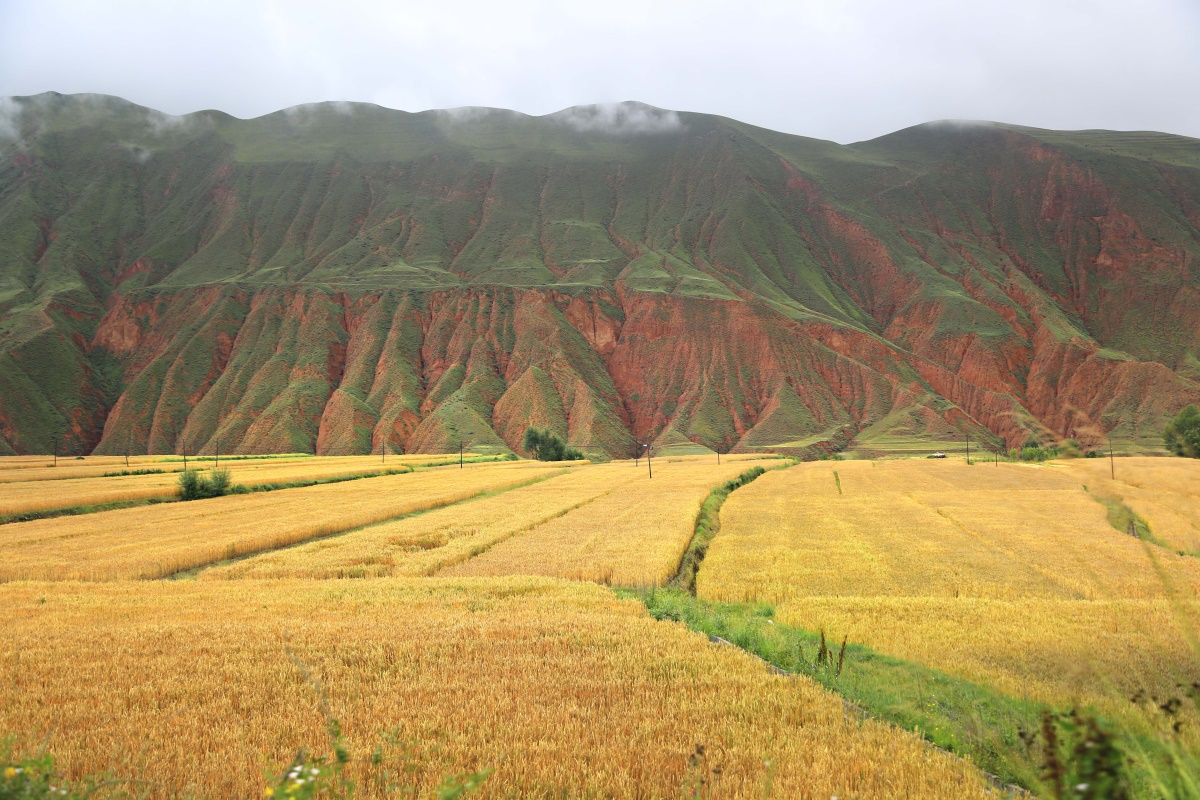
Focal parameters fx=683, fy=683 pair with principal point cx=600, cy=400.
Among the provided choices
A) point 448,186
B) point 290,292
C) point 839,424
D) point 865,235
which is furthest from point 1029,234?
point 290,292

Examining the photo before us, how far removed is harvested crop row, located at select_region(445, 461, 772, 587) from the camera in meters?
18.4

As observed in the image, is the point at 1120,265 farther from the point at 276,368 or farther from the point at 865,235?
the point at 276,368

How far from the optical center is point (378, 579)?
17.8m

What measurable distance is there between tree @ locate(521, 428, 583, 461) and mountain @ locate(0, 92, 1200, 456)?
627cm

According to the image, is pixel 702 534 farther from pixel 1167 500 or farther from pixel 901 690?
pixel 1167 500

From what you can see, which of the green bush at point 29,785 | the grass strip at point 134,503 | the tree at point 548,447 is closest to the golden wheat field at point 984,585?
the green bush at point 29,785

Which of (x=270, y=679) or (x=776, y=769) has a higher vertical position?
(x=776, y=769)

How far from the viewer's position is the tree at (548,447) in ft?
302

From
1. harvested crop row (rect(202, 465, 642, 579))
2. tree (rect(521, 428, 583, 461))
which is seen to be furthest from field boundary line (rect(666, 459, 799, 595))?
tree (rect(521, 428, 583, 461))

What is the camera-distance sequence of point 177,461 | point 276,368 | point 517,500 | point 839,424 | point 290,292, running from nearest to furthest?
point 517,500, point 177,461, point 839,424, point 276,368, point 290,292

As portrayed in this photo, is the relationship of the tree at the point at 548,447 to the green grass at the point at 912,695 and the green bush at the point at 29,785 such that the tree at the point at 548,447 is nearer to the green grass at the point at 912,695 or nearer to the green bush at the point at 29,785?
the green grass at the point at 912,695

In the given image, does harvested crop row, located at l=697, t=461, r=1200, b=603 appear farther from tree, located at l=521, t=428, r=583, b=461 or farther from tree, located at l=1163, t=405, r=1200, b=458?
tree, located at l=521, t=428, r=583, b=461

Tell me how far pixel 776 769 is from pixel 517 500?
Result: 33.0 m

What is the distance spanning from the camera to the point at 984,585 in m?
16.1
